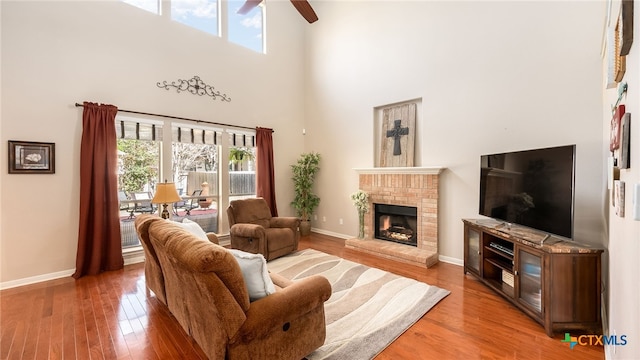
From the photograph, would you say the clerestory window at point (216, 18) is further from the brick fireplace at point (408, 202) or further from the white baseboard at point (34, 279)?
the white baseboard at point (34, 279)

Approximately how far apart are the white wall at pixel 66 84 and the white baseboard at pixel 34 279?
37 mm

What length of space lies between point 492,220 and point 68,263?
5778 mm

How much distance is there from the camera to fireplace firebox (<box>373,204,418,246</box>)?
454 cm

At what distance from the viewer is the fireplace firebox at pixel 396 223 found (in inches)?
179

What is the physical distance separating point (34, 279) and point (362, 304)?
4217 mm

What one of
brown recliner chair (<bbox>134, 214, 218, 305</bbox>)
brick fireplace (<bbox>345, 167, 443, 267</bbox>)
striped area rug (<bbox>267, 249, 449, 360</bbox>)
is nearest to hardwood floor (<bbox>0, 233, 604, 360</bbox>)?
striped area rug (<bbox>267, 249, 449, 360</bbox>)

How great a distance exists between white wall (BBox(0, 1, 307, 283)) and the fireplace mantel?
3016 millimetres

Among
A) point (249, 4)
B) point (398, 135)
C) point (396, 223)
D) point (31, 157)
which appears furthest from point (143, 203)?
point (398, 135)

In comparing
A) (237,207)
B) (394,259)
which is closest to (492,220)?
(394,259)

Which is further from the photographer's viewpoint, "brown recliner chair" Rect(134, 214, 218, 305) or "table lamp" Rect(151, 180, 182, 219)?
"table lamp" Rect(151, 180, 182, 219)

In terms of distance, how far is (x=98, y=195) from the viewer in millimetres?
3705

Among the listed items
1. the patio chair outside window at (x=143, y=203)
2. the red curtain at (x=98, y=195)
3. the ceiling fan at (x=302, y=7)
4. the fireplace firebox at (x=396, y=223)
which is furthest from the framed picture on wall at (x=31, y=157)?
the fireplace firebox at (x=396, y=223)

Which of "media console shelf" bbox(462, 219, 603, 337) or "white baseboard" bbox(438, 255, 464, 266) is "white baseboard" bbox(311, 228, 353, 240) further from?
"media console shelf" bbox(462, 219, 603, 337)

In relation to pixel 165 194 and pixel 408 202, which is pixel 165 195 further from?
pixel 408 202
